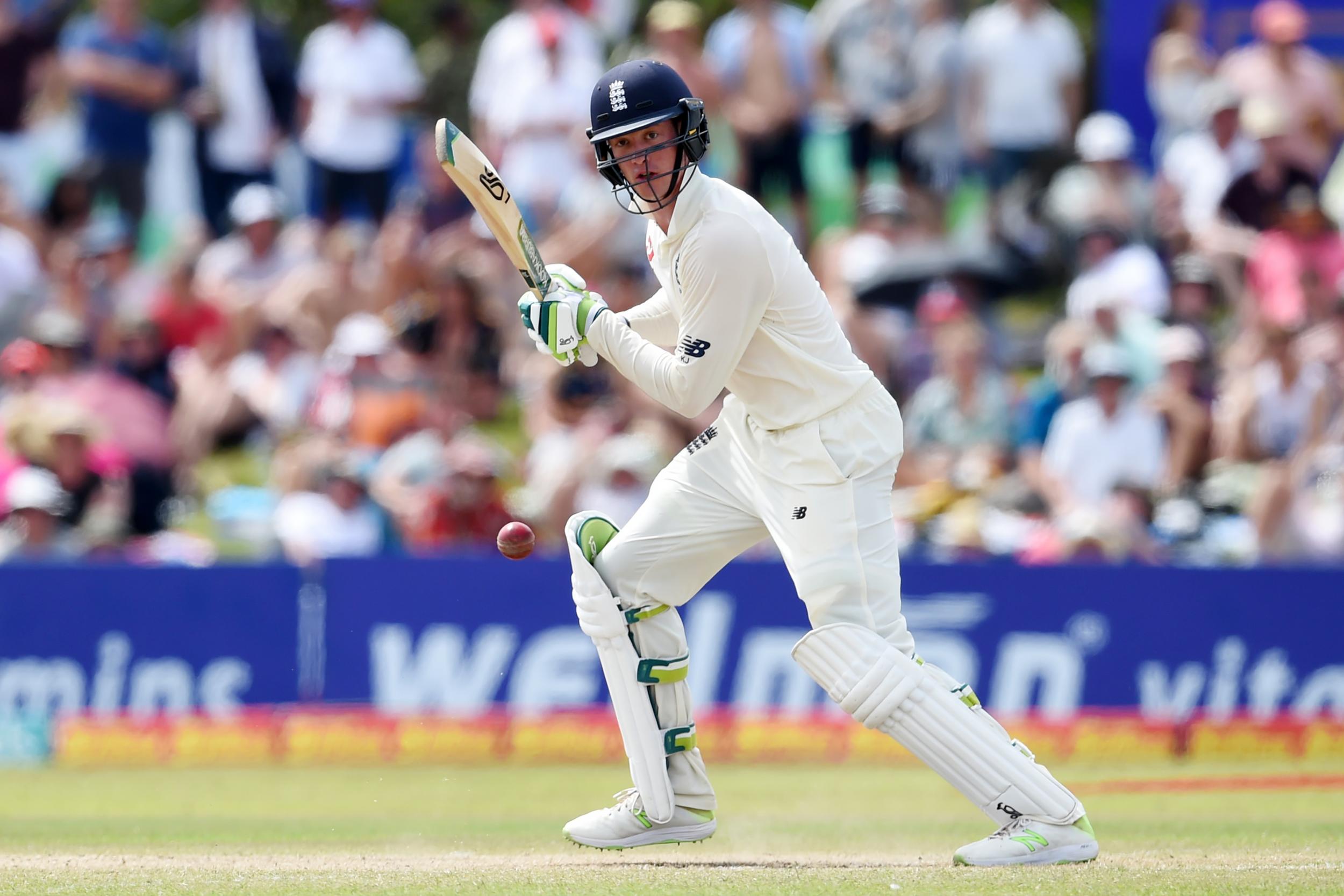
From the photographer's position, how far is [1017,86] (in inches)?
488

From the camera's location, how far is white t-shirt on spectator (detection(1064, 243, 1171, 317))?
36.9ft

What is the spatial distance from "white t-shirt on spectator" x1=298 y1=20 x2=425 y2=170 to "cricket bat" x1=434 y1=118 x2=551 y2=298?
7069 millimetres

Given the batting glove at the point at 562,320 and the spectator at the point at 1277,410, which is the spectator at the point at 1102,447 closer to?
the spectator at the point at 1277,410

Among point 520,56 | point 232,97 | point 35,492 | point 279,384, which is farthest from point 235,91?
point 35,492

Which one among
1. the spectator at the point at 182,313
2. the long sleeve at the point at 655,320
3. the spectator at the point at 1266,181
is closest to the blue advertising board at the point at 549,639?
the spectator at the point at 182,313

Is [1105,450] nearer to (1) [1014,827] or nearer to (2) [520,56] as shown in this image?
(2) [520,56]

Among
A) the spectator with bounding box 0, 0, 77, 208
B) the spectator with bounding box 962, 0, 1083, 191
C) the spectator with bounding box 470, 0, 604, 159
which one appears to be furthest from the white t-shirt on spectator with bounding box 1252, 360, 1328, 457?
the spectator with bounding box 0, 0, 77, 208

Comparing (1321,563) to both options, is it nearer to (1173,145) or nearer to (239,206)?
(1173,145)

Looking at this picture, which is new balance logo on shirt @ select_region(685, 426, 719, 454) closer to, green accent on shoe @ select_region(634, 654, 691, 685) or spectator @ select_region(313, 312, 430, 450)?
green accent on shoe @ select_region(634, 654, 691, 685)

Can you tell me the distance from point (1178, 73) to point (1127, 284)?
1.98m

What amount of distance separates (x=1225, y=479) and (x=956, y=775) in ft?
18.0

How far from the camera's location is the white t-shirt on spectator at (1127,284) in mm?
11234

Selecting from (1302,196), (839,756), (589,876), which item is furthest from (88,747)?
(1302,196)

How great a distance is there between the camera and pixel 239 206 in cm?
1210
